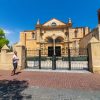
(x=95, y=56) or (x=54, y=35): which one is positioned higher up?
(x=54, y=35)

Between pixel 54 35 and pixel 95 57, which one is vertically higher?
pixel 54 35

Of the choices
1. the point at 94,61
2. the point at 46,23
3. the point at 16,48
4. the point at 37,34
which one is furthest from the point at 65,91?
the point at 46,23

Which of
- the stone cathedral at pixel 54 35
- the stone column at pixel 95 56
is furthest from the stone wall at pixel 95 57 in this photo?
the stone cathedral at pixel 54 35

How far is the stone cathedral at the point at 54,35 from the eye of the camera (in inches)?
1791

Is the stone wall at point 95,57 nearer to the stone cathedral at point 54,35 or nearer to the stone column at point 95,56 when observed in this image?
the stone column at point 95,56

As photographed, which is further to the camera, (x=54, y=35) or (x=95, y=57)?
(x=54, y=35)

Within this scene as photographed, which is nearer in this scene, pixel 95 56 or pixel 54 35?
pixel 95 56

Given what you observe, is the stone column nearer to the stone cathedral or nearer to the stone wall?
the stone wall

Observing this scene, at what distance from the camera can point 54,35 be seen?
46250mm

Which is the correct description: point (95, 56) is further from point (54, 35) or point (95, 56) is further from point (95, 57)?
point (54, 35)

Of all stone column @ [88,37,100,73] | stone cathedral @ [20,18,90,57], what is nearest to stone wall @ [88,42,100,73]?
stone column @ [88,37,100,73]

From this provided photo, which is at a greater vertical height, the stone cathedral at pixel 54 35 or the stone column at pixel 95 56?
the stone cathedral at pixel 54 35

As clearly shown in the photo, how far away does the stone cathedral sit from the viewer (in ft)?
149

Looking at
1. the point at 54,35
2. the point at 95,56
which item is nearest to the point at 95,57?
the point at 95,56
